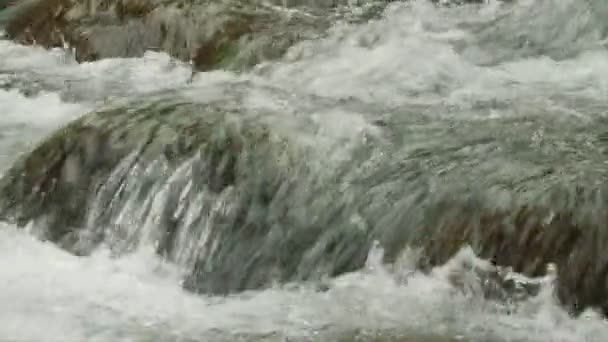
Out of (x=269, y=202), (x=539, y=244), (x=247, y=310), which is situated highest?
(x=539, y=244)

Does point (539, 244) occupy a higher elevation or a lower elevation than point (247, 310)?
higher

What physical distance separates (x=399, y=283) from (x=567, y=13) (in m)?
4.12

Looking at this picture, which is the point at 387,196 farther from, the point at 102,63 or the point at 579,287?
the point at 102,63

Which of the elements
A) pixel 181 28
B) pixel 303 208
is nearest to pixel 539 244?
pixel 303 208

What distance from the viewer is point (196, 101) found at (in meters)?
7.00

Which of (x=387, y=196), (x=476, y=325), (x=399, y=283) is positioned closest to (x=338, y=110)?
(x=387, y=196)

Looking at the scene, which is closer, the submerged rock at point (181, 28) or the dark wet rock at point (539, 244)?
the dark wet rock at point (539, 244)

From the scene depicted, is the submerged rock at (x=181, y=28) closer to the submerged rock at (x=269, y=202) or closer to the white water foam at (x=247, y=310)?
the submerged rock at (x=269, y=202)

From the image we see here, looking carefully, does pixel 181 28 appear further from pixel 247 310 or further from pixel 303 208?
pixel 247 310

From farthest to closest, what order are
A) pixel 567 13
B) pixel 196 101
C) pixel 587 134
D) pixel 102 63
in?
pixel 102 63, pixel 567 13, pixel 196 101, pixel 587 134

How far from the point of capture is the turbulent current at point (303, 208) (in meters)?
5.34

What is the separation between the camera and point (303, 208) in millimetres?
Result: 6035

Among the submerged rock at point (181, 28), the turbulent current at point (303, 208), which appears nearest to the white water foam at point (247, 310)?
the turbulent current at point (303, 208)

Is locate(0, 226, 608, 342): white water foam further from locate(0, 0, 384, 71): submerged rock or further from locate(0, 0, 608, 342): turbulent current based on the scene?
locate(0, 0, 384, 71): submerged rock
